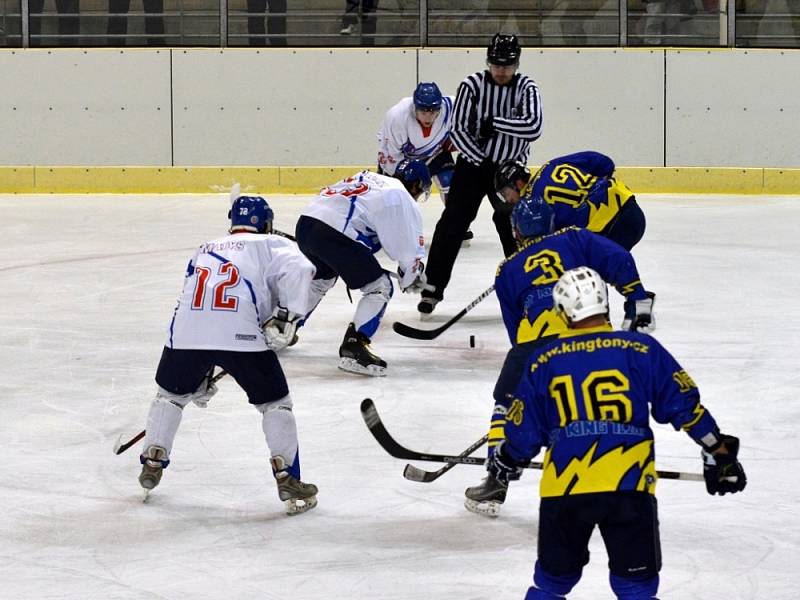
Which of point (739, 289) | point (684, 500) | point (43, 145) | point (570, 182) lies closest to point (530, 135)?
point (739, 289)

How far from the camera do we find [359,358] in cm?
611

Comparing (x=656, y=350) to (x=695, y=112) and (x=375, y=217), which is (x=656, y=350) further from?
(x=695, y=112)

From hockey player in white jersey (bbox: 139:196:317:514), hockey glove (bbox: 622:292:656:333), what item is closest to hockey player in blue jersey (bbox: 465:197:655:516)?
hockey glove (bbox: 622:292:656:333)

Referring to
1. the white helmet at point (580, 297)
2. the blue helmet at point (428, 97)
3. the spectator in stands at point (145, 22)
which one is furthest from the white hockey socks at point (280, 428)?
the spectator in stands at point (145, 22)

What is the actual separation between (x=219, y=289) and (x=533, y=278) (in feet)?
3.07

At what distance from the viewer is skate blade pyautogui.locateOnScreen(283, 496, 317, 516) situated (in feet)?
14.1

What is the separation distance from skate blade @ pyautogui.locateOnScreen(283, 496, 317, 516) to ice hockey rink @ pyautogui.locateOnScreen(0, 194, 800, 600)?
1.4 inches

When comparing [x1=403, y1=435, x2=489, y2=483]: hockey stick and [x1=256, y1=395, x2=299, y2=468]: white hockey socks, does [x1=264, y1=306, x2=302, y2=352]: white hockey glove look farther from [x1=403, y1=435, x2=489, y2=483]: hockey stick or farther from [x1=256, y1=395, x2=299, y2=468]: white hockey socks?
[x1=403, y1=435, x2=489, y2=483]: hockey stick

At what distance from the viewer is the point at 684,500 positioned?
4.41 meters

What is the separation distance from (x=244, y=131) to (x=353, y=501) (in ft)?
24.7

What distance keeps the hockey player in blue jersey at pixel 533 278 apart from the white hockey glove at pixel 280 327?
603mm

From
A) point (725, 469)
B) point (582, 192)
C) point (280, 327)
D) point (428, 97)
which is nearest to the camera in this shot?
point (725, 469)

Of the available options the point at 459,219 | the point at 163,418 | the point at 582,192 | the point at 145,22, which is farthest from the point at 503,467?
the point at 145,22

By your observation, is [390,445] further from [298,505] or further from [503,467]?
[503,467]
